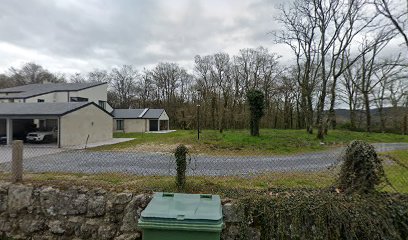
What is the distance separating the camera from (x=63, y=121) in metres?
18.3

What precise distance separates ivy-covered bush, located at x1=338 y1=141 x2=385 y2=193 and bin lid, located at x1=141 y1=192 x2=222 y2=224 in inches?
88.7

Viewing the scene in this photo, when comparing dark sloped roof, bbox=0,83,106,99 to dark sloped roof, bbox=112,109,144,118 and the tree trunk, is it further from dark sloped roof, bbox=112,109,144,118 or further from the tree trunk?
the tree trunk

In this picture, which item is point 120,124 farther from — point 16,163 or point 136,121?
point 16,163

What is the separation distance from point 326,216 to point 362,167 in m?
0.96

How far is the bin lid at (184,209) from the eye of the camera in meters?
2.96

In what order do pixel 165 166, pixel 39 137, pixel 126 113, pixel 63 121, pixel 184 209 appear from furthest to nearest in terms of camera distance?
pixel 126 113 → pixel 39 137 → pixel 63 121 → pixel 165 166 → pixel 184 209

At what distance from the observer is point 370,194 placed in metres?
3.99

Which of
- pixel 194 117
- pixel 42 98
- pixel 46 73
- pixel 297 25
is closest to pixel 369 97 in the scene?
pixel 297 25

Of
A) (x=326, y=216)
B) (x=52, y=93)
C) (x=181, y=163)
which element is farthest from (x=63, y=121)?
(x=326, y=216)

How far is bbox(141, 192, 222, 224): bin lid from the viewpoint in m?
2.96

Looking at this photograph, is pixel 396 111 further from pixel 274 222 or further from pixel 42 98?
pixel 42 98

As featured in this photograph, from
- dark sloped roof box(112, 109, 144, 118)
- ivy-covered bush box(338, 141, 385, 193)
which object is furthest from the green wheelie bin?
dark sloped roof box(112, 109, 144, 118)

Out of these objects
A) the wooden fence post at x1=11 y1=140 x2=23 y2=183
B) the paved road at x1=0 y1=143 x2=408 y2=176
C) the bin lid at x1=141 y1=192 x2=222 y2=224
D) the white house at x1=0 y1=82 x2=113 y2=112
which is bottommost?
the paved road at x1=0 y1=143 x2=408 y2=176

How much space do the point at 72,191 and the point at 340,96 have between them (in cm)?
3895
